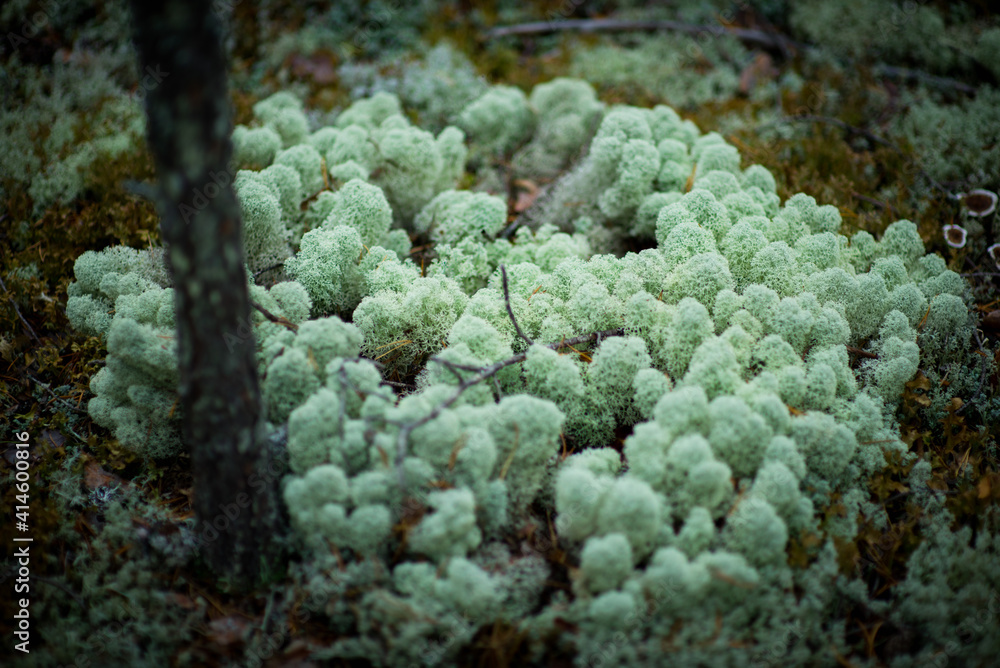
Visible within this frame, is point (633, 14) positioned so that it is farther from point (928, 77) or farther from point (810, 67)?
point (928, 77)

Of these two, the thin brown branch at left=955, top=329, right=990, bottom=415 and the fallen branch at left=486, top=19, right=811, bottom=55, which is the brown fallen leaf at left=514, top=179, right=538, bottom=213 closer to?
the fallen branch at left=486, top=19, right=811, bottom=55

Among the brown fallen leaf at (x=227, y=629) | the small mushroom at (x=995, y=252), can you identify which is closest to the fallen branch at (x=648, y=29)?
the small mushroom at (x=995, y=252)

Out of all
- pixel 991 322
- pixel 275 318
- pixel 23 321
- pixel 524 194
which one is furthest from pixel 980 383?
pixel 23 321

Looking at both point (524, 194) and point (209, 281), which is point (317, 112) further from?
point (209, 281)

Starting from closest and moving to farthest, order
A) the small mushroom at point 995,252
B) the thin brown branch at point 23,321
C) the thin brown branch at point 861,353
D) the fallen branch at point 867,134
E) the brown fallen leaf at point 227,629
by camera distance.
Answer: the brown fallen leaf at point 227,629
the thin brown branch at point 861,353
the thin brown branch at point 23,321
the small mushroom at point 995,252
the fallen branch at point 867,134

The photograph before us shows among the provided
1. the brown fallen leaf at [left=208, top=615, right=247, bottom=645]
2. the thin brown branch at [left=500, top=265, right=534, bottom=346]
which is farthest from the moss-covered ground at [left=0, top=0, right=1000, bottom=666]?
the thin brown branch at [left=500, top=265, right=534, bottom=346]

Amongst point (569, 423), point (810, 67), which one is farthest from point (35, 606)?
point (810, 67)

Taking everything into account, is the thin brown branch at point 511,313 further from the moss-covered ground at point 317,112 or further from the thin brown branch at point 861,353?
the thin brown branch at point 861,353
